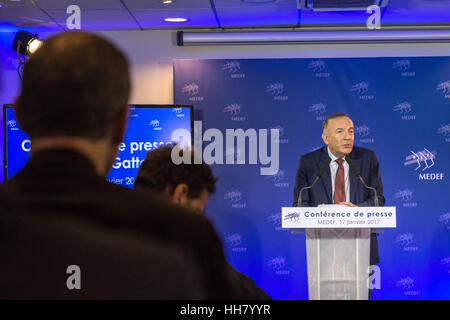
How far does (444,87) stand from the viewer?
546cm

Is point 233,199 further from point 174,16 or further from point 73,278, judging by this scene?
point 73,278

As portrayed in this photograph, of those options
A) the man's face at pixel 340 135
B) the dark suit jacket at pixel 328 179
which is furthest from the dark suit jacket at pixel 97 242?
the dark suit jacket at pixel 328 179

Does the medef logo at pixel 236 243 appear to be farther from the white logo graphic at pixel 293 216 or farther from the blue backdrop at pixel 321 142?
the white logo graphic at pixel 293 216

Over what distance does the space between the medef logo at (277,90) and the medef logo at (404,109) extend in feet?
3.45

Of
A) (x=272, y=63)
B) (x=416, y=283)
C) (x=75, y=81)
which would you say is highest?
(x=272, y=63)

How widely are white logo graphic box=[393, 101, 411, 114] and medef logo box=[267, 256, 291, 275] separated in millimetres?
1794

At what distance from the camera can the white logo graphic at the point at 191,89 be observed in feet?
18.2

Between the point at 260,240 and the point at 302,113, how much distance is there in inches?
50.5

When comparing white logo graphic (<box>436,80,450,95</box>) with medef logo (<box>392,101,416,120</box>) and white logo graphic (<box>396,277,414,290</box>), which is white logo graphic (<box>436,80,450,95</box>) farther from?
white logo graphic (<box>396,277,414,290</box>)

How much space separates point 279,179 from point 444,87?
5.89ft

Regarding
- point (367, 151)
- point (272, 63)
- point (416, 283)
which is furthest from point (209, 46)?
point (416, 283)
